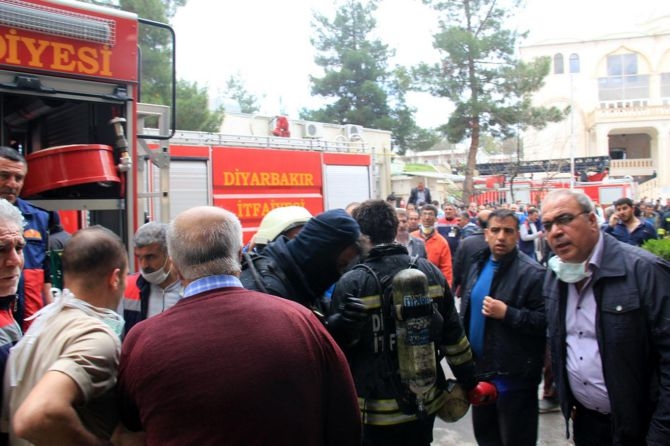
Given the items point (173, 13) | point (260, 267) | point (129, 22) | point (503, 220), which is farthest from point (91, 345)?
point (173, 13)

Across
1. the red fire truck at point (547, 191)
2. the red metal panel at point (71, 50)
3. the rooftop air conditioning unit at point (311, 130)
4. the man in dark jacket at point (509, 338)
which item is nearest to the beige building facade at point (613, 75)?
the red fire truck at point (547, 191)

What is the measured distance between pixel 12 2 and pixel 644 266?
3.84 m

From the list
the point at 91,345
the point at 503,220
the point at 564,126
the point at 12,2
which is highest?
the point at 564,126

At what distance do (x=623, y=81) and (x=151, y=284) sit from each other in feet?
174

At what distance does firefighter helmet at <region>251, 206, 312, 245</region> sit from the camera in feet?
10.8

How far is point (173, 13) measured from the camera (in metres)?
A: 22.4

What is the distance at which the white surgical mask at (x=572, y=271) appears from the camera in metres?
2.59

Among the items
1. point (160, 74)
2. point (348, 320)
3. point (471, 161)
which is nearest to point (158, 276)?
point (348, 320)

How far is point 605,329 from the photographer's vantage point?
7.89ft

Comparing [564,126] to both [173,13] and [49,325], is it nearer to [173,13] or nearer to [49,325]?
[173,13]

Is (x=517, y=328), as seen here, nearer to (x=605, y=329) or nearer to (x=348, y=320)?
(x=605, y=329)

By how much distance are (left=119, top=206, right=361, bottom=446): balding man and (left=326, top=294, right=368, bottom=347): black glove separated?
89 cm

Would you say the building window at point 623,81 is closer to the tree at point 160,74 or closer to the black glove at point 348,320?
the tree at point 160,74

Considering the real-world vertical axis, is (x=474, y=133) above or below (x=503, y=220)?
above
